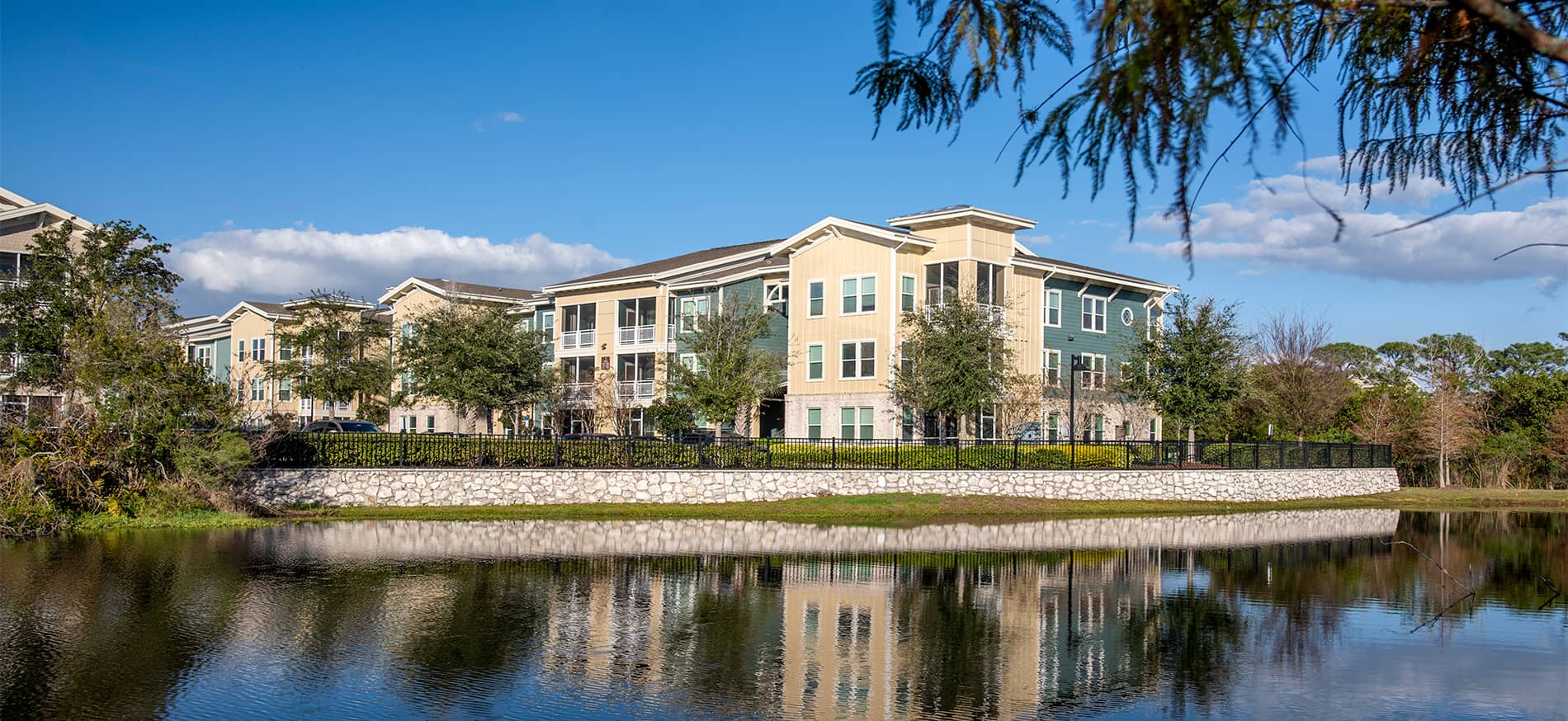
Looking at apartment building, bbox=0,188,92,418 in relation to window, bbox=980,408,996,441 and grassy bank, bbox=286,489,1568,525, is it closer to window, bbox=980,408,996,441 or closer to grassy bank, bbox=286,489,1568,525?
grassy bank, bbox=286,489,1568,525

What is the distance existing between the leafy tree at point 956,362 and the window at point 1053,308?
6.25m

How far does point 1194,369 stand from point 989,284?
25.7 ft

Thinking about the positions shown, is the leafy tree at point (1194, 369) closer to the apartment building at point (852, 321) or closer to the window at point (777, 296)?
the apartment building at point (852, 321)

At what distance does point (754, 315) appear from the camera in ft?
151

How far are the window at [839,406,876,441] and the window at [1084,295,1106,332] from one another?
11.2 metres

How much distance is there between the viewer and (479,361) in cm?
4762

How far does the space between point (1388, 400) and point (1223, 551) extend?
31.4 m

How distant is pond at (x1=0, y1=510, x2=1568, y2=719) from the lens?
33.7 feet

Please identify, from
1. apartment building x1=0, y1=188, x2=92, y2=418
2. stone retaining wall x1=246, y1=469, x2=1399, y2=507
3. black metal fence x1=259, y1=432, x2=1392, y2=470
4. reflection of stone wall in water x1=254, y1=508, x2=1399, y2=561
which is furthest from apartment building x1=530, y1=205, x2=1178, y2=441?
apartment building x1=0, y1=188, x2=92, y2=418

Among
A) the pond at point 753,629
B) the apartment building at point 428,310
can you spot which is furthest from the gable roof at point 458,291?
the pond at point 753,629

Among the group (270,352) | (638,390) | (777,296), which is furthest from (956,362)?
(270,352)

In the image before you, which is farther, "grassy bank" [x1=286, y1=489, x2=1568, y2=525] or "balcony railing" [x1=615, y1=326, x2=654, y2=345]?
"balcony railing" [x1=615, y1=326, x2=654, y2=345]

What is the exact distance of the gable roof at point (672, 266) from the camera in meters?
53.3

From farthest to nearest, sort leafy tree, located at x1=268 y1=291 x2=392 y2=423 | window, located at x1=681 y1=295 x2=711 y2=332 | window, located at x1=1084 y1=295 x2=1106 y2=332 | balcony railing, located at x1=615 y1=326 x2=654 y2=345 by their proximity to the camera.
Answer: leafy tree, located at x1=268 y1=291 x2=392 y2=423 → balcony railing, located at x1=615 y1=326 x2=654 y2=345 → window, located at x1=1084 y1=295 x2=1106 y2=332 → window, located at x1=681 y1=295 x2=711 y2=332
